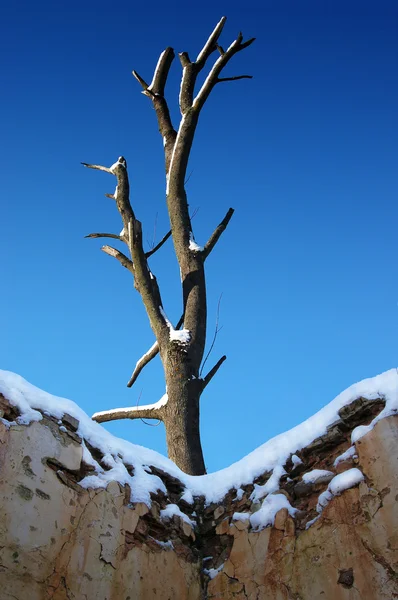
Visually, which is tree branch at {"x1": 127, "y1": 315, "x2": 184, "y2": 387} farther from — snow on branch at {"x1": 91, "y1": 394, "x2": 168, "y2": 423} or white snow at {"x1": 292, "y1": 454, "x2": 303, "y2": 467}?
white snow at {"x1": 292, "y1": 454, "x2": 303, "y2": 467}

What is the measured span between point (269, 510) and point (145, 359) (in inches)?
118

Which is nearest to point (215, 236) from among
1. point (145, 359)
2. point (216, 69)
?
point (145, 359)

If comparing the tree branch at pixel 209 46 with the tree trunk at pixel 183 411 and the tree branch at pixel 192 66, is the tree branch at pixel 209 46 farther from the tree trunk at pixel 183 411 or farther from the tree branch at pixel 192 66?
the tree trunk at pixel 183 411

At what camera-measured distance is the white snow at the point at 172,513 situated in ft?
10.7

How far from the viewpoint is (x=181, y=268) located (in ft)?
19.7

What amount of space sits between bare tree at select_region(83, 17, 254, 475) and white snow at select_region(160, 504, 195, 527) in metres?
1.07

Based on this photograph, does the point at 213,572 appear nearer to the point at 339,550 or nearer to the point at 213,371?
the point at 339,550

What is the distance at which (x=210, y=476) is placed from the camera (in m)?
3.75

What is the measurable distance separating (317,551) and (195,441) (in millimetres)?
1917

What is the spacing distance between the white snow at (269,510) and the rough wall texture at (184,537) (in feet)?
0.08

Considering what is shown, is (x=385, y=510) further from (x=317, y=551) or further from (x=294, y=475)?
(x=294, y=475)

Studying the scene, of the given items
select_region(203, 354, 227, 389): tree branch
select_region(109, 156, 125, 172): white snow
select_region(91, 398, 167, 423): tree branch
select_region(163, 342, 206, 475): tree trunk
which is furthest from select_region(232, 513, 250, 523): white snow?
select_region(109, 156, 125, 172): white snow

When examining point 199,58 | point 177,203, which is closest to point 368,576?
point 177,203

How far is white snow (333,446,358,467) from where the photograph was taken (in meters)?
2.97
